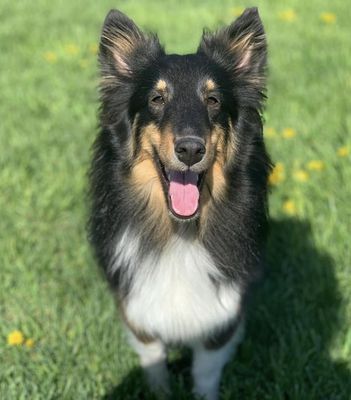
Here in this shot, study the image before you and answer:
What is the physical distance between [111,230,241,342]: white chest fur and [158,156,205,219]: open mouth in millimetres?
279

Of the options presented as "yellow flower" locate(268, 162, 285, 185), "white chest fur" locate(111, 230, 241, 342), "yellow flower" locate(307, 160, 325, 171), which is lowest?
"white chest fur" locate(111, 230, 241, 342)

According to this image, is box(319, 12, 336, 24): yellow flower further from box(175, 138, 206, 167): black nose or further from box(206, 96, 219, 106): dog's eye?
box(175, 138, 206, 167): black nose

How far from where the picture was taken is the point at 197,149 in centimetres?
270

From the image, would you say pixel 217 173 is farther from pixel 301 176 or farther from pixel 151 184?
pixel 301 176

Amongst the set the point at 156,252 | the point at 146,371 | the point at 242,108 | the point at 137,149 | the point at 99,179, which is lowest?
the point at 146,371

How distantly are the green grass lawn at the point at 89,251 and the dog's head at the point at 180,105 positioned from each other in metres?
1.20

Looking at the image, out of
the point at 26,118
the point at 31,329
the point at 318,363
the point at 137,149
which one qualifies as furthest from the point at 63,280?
the point at 26,118

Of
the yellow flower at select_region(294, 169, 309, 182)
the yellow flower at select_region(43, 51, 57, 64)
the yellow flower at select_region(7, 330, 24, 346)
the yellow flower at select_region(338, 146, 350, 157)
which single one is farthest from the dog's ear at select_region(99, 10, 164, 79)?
the yellow flower at select_region(43, 51, 57, 64)

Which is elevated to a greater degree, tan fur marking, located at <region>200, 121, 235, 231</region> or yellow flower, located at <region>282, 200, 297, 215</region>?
tan fur marking, located at <region>200, 121, 235, 231</region>

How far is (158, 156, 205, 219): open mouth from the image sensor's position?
294 centimetres

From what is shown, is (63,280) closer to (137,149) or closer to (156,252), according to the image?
(156,252)

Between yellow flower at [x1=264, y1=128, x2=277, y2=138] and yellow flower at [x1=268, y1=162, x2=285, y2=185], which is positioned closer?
yellow flower at [x1=268, y1=162, x2=285, y2=185]

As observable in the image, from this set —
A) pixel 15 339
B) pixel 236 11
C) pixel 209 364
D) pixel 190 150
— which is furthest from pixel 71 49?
pixel 190 150

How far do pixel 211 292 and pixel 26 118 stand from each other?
12.8ft
